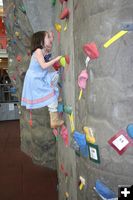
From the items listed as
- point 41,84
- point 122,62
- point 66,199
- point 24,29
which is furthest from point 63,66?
point 24,29

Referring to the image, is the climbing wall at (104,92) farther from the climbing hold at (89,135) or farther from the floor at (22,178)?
the floor at (22,178)

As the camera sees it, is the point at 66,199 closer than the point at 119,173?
No

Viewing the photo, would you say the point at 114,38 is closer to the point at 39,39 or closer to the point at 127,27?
the point at 127,27

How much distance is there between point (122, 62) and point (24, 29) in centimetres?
335

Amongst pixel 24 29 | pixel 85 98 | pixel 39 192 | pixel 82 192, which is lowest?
pixel 39 192

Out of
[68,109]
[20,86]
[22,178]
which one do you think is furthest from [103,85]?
[20,86]

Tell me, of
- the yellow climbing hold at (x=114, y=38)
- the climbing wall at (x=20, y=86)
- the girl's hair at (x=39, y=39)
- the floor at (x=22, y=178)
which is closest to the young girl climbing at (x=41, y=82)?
the girl's hair at (x=39, y=39)

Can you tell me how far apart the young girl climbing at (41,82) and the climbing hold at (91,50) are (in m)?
0.59

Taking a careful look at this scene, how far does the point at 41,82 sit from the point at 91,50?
0.72 metres

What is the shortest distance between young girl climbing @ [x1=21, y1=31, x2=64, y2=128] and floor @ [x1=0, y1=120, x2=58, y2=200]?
6.10ft

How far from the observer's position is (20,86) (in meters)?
5.42

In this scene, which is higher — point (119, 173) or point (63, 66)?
point (63, 66)

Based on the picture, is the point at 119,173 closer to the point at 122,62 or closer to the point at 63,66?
the point at 122,62

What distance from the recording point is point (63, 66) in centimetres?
213
